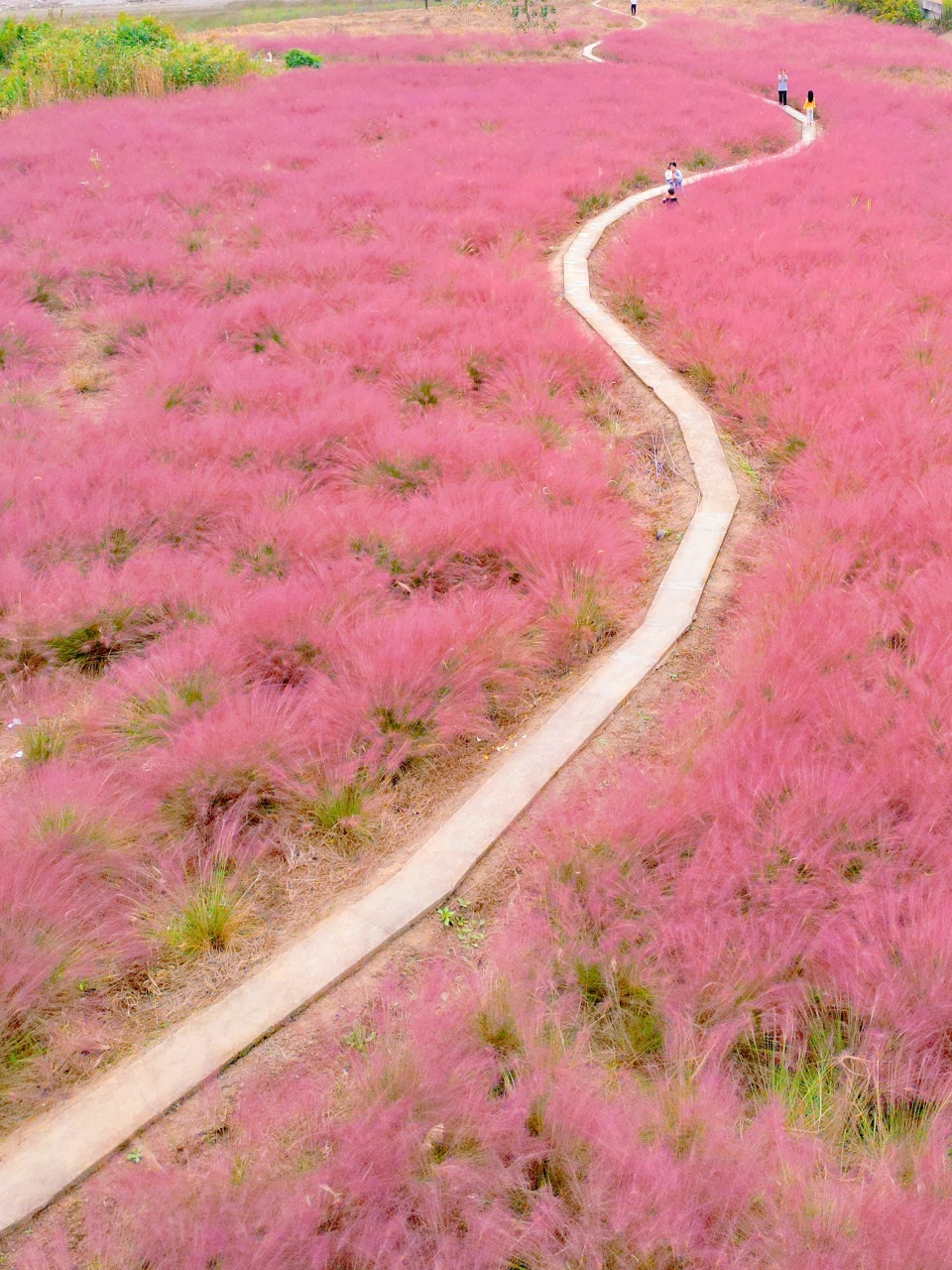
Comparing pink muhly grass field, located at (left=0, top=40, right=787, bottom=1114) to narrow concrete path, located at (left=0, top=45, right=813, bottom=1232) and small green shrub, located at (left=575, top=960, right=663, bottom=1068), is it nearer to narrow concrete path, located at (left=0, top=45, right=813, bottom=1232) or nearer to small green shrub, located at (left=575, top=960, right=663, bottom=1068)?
narrow concrete path, located at (left=0, top=45, right=813, bottom=1232)

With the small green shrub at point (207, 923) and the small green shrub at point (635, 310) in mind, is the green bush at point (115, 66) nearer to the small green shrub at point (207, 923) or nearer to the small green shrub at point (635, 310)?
the small green shrub at point (635, 310)

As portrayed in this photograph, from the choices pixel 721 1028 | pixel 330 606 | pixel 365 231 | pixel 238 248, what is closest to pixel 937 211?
pixel 365 231

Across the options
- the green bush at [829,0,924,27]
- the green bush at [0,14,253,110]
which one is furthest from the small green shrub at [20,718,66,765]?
the green bush at [829,0,924,27]

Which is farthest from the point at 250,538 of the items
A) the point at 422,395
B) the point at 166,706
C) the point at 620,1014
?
the point at 620,1014

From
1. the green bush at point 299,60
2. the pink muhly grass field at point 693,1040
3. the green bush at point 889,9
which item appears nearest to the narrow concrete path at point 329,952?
the pink muhly grass field at point 693,1040

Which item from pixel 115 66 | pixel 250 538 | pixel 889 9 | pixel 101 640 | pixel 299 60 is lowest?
pixel 101 640

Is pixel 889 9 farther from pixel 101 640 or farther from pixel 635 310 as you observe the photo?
pixel 101 640
